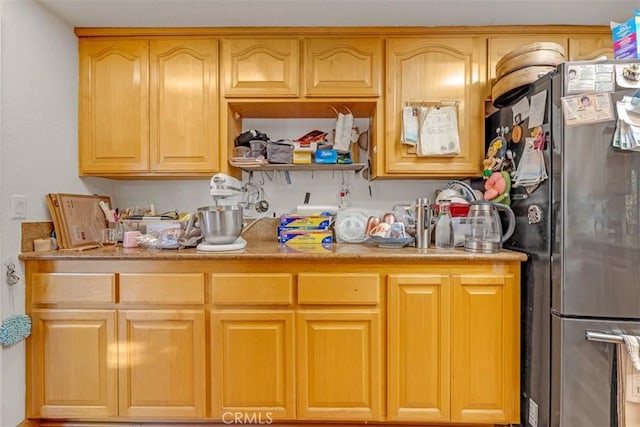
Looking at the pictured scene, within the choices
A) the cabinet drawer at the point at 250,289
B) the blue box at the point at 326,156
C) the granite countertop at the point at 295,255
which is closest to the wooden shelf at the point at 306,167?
the blue box at the point at 326,156

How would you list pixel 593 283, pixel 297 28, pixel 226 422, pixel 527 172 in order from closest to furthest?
pixel 593 283 → pixel 527 172 → pixel 226 422 → pixel 297 28

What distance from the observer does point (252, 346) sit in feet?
5.37

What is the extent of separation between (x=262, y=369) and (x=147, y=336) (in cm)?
60

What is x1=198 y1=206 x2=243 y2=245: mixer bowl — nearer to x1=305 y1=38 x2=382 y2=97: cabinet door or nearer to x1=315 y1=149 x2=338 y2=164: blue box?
x1=315 y1=149 x2=338 y2=164: blue box

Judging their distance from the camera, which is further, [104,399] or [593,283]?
[104,399]

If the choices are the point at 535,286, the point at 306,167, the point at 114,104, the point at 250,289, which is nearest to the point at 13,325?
the point at 250,289

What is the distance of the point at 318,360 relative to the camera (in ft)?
5.38

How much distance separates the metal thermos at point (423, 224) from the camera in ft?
5.90

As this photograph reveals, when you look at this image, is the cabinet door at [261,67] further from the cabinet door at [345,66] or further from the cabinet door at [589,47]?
the cabinet door at [589,47]

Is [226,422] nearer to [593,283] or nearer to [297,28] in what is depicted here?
[593,283]

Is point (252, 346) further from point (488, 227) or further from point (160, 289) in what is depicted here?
point (488, 227)

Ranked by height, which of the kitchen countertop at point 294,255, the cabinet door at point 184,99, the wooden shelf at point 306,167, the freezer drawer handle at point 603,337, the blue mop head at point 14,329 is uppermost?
the cabinet door at point 184,99

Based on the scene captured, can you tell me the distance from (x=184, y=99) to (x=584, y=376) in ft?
7.99

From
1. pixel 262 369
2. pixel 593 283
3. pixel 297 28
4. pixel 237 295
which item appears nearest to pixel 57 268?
pixel 237 295
